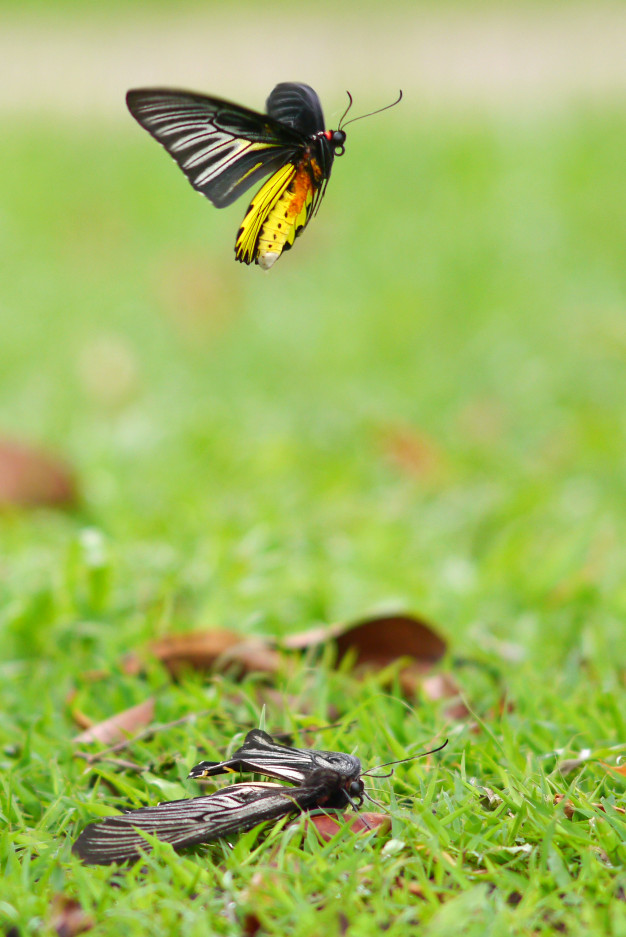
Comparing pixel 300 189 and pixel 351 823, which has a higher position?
pixel 300 189

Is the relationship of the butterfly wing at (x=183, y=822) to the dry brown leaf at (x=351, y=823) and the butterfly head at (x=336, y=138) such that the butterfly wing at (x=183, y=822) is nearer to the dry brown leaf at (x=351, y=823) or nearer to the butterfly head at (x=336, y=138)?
the dry brown leaf at (x=351, y=823)

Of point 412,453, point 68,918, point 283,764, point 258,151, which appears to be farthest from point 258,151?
point 412,453

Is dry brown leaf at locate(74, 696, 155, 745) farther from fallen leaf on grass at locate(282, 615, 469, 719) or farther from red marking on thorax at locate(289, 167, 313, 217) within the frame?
red marking on thorax at locate(289, 167, 313, 217)

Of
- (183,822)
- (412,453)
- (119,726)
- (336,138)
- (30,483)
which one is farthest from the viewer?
(412,453)

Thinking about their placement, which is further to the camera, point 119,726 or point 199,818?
point 119,726

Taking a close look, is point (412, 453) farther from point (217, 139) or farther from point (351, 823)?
point (217, 139)

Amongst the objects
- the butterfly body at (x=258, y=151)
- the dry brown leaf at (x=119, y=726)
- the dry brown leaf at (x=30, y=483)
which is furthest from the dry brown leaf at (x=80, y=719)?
the dry brown leaf at (x=30, y=483)

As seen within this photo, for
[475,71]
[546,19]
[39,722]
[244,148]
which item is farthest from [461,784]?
[546,19]

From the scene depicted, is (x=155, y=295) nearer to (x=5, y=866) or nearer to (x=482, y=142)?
(x=482, y=142)

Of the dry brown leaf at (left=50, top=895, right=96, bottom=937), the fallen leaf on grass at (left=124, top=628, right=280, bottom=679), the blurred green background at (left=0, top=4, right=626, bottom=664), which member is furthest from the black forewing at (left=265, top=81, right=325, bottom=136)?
the blurred green background at (left=0, top=4, right=626, bottom=664)
